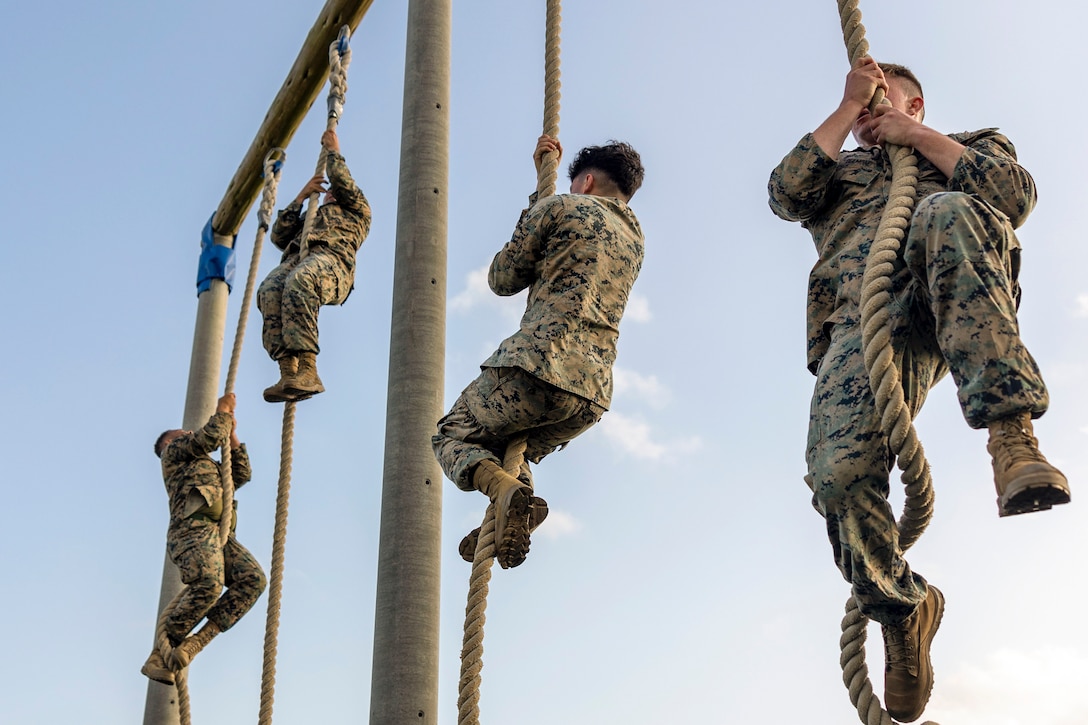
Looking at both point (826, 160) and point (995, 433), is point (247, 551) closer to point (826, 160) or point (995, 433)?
point (826, 160)

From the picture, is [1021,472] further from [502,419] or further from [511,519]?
[502,419]

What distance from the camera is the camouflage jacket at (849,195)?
2.39m

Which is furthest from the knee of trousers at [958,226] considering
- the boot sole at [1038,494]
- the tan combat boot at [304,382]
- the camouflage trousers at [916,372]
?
the tan combat boot at [304,382]

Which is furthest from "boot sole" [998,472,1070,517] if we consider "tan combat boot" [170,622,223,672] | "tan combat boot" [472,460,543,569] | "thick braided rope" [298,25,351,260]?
"tan combat boot" [170,622,223,672]

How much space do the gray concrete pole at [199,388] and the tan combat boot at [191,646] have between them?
131 cm

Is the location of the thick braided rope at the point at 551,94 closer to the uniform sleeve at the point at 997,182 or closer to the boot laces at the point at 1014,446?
the uniform sleeve at the point at 997,182

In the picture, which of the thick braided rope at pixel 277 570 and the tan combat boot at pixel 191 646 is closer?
the thick braided rope at pixel 277 570

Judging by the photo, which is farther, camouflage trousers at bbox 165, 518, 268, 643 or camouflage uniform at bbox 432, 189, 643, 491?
camouflage trousers at bbox 165, 518, 268, 643

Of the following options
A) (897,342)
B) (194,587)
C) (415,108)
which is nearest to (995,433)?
(897,342)

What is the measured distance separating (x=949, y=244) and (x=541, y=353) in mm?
1335

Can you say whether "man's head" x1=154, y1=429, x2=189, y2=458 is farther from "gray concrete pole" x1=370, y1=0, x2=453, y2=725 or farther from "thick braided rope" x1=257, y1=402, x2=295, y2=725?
"gray concrete pole" x1=370, y1=0, x2=453, y2=725

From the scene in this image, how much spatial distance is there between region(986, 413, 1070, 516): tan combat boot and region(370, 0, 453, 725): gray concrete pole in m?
2.63

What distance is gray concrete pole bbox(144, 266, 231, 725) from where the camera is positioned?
7328 millimetres

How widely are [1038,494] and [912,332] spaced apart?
1.94ft
